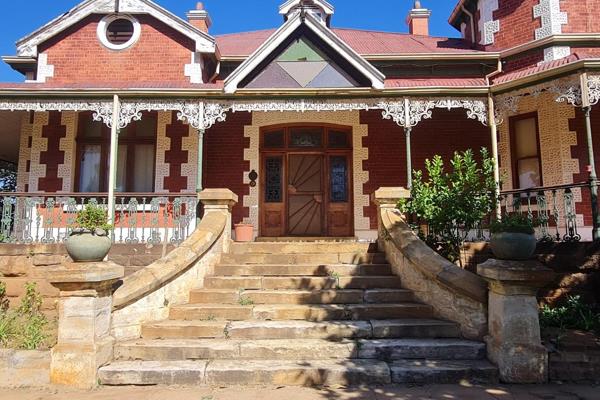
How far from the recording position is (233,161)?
10.0m

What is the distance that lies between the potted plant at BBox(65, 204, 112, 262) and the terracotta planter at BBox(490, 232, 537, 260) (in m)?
4.15

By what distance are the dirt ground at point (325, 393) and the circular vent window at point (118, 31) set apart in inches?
332

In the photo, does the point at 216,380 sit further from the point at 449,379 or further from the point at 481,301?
the point at 481,301

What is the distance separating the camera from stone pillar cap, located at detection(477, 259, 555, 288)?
4016 mm

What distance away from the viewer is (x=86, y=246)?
425 centimetres

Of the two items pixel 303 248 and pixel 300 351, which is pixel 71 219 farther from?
pixel 300 351

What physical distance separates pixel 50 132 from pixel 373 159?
7679 millimetres

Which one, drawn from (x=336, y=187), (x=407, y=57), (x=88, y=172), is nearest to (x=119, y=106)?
(x=88, y=172)

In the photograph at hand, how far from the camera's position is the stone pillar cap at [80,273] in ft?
13.3

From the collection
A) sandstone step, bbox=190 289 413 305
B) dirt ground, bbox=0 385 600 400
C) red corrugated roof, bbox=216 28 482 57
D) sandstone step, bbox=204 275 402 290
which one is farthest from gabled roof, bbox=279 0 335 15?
dirt ground, bbox=0 385 600 400

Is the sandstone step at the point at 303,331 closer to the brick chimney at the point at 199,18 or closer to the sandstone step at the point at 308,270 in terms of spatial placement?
the sandstone step at the point at 308,270

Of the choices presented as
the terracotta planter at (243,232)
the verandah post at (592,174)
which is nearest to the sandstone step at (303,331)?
the verandah post at (592,174)

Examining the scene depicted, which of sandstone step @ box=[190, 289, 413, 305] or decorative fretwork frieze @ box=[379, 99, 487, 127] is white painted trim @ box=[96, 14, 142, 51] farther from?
sandstone step @ box=[190, 289, 413, 305]

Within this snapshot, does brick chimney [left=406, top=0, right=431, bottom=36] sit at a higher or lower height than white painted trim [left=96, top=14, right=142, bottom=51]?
higher
